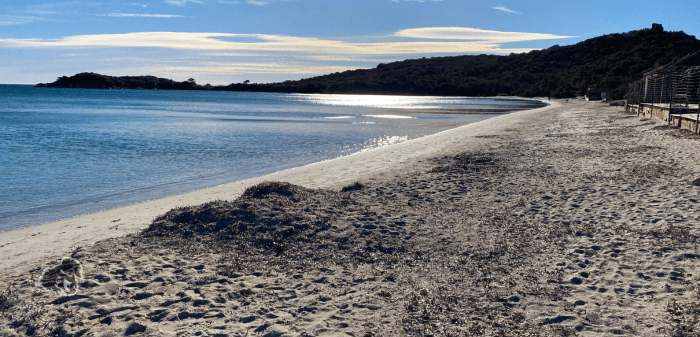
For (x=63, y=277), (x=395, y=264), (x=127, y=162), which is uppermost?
(x=63, y=277)

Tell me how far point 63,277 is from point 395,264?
13.3 ft

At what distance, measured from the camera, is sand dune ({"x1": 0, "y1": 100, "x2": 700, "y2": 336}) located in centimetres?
434

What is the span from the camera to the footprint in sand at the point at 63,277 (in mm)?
4897

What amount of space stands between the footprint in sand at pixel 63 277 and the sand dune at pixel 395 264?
11cm

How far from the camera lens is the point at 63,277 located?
5141mm

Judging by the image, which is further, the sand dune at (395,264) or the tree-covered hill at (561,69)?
the tree-covered hill at (561,69)

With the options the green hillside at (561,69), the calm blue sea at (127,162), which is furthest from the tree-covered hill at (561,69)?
the calm blue sea at (127,162)

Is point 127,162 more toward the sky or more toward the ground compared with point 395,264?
more toward the ground

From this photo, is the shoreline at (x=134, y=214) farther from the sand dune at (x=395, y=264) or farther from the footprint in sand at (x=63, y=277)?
the footprint in sand at (x=63, y=277)

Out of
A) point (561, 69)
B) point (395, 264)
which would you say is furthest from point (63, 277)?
point (561, 69)

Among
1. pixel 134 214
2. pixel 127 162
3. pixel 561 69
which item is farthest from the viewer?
pixel 561 69

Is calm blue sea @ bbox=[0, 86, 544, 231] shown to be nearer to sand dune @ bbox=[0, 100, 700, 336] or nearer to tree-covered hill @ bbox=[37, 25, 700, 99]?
sand dune @ bbox=[0, 100, 700, 336]

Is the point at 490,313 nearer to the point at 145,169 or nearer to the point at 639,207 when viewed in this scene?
the point at 639,207

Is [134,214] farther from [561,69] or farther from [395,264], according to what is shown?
[561,69]
